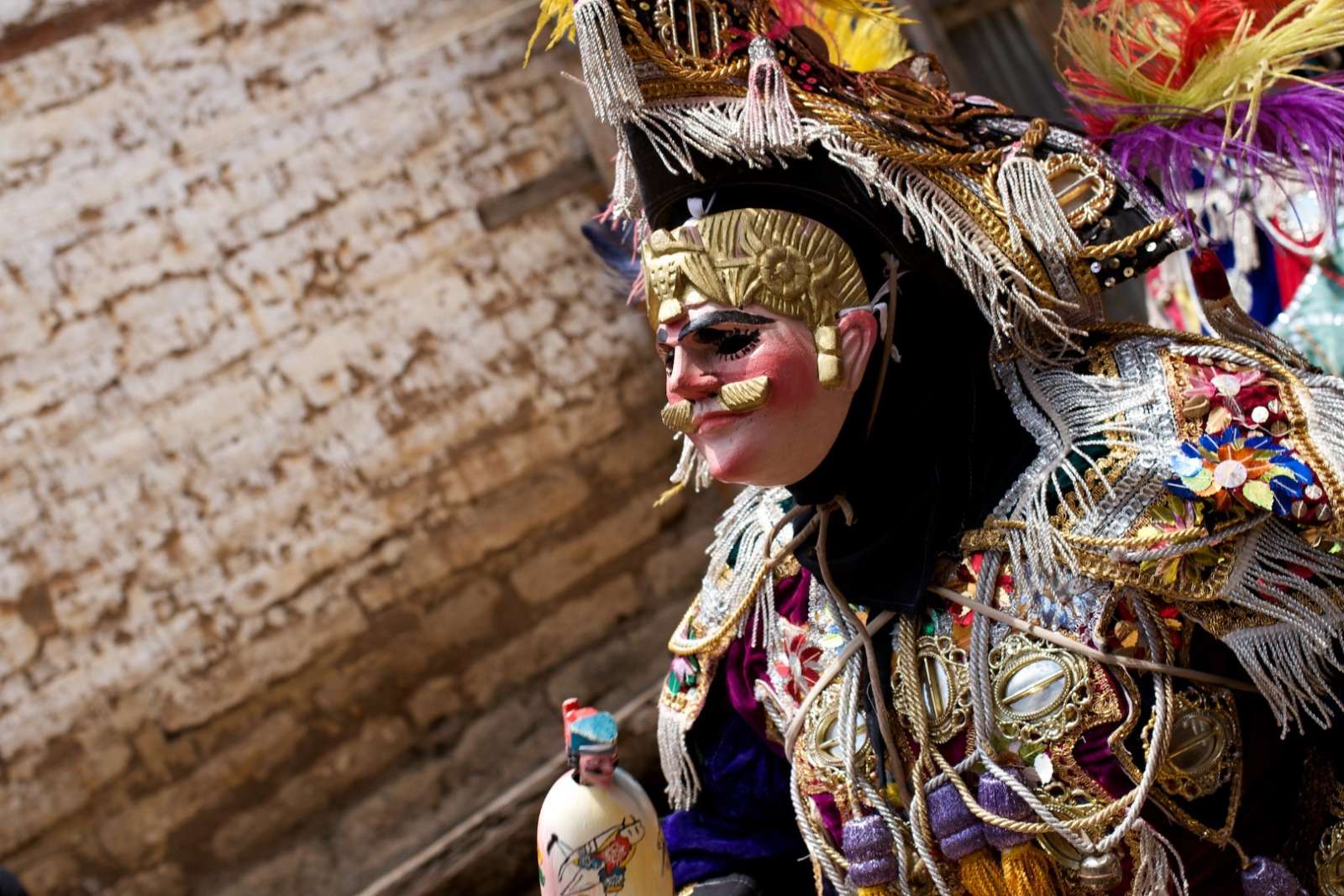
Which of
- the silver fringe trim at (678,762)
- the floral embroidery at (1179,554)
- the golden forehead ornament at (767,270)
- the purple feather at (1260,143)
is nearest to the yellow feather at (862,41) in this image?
the purple feather at (1260,143)

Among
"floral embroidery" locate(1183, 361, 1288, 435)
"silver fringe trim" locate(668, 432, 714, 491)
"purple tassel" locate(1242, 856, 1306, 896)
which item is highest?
"silver fringe trim" locate(668, 432, 714, 491)

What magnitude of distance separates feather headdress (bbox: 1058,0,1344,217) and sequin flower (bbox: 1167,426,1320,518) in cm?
39

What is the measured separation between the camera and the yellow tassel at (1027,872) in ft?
5.81

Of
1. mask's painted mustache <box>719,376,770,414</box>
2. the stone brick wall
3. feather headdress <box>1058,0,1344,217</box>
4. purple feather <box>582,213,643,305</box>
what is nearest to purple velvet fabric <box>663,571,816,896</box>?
mask's painted mustache <box>719,376,770,414</box>

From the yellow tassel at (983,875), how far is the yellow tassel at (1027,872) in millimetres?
21

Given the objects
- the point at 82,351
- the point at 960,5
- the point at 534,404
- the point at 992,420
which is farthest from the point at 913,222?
the point at 960,5

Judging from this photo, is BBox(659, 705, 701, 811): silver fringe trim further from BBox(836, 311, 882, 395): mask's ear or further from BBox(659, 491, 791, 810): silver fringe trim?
BBox(836, 311, 882, 395): mask's ear

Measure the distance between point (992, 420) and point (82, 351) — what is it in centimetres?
310

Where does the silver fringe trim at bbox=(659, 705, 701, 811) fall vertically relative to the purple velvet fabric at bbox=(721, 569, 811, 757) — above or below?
below

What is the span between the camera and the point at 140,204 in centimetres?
411

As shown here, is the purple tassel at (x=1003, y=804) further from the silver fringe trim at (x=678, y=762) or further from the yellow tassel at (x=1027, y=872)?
the silver fringe trim at (x=678, y=762)

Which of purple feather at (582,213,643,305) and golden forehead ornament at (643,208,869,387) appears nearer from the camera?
golden forehead ornament at (643,208,869,387)

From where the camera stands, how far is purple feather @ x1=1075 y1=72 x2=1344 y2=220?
1.84 m

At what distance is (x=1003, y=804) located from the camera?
176 cm
